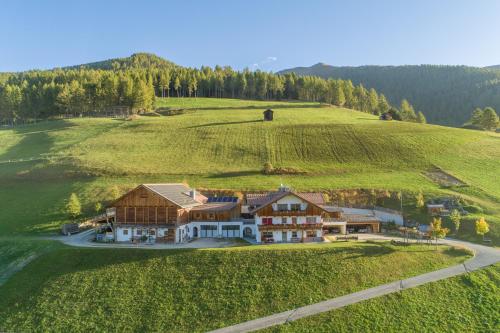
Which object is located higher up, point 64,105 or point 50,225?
point 64,105

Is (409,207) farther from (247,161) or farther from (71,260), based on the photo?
(71,260)

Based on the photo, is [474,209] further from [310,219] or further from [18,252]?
[18,252]

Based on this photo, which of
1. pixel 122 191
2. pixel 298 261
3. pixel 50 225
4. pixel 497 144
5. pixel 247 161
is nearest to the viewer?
pixel 298 261

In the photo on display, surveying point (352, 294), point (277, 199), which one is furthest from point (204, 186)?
point (352, 294)

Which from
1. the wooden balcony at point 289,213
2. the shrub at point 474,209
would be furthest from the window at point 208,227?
the shrub at point 474,209

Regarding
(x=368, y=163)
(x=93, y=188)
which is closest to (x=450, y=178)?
(x=368, y=163)

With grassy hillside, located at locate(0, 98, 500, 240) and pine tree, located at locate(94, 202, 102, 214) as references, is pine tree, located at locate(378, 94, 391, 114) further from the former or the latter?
pine tree, located at locate(94, 202, 102, 214)

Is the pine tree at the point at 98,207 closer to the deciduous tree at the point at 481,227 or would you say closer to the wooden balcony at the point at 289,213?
the wooden balcony at the point at 289,213

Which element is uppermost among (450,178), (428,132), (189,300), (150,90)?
(150,90)
